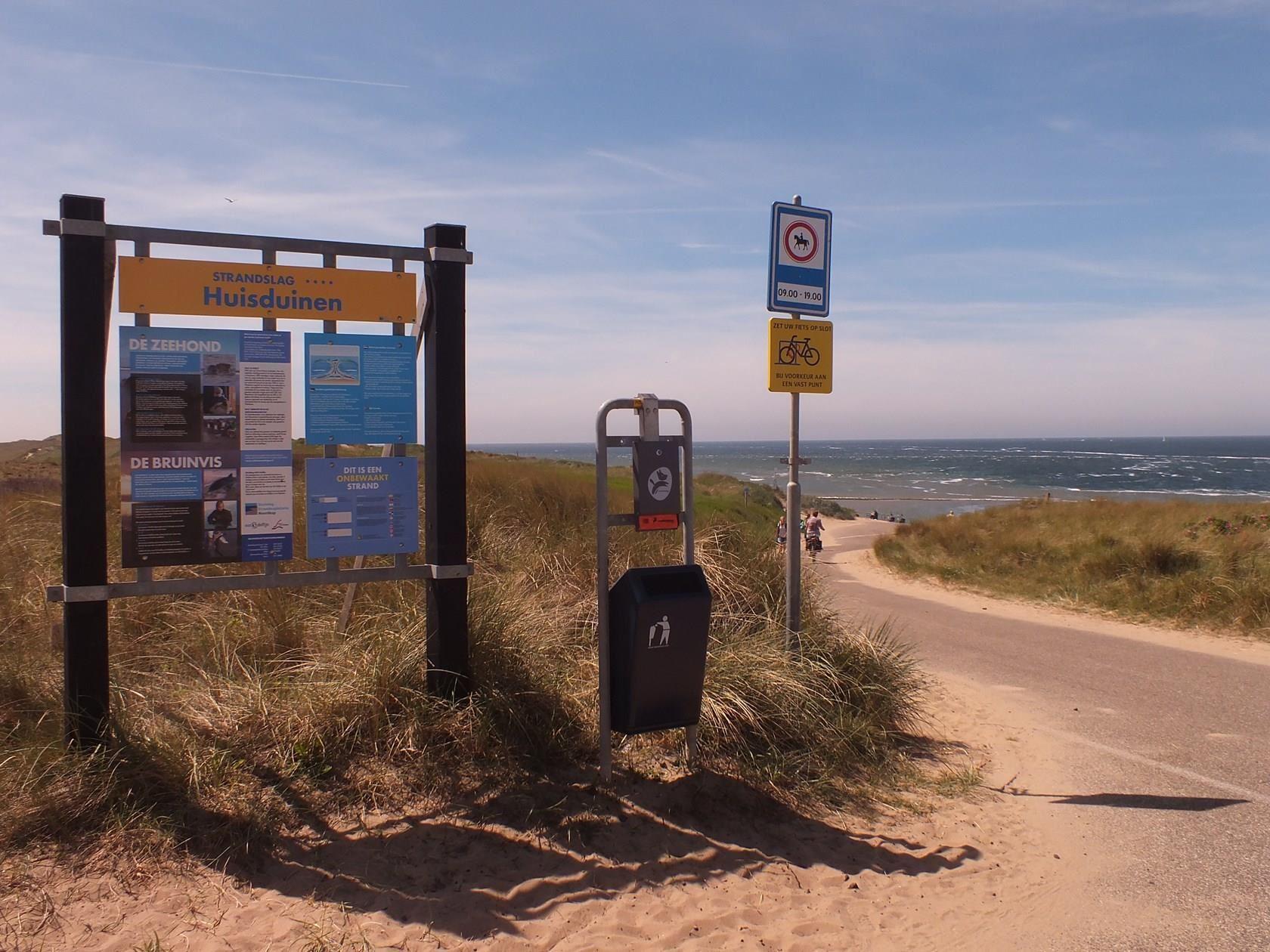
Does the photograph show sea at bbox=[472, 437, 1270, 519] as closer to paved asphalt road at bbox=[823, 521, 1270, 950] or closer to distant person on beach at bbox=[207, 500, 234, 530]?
paved asphalt road at bbox=[823, 521, 1270, 950]

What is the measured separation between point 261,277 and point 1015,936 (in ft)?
14.7

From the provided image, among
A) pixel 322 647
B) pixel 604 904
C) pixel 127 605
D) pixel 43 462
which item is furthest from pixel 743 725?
pixel 43 462

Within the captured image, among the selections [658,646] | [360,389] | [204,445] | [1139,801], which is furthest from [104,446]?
[1139,801]

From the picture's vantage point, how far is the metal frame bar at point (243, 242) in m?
4.41

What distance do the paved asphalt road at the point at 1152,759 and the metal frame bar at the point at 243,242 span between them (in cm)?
429

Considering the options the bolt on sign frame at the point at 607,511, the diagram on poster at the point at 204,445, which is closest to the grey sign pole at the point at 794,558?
the bolt on sign frame at the point at 607,511

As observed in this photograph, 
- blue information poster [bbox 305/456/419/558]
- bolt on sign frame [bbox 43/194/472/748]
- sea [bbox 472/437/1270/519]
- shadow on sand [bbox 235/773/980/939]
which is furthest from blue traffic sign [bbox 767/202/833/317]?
sea [bbox 472/437/1270/519]

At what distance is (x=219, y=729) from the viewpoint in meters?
4.66

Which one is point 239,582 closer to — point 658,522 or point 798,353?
point 658,522

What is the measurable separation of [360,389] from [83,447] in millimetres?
1278

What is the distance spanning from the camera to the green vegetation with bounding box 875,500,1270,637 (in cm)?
1112

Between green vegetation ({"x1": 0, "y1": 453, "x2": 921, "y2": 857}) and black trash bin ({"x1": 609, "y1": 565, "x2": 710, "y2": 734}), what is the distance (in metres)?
0.43

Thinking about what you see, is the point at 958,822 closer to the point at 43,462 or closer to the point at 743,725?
the point at 743,725

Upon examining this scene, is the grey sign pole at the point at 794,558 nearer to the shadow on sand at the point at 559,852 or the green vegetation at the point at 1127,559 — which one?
the shadow on sand at the point at 559,852
